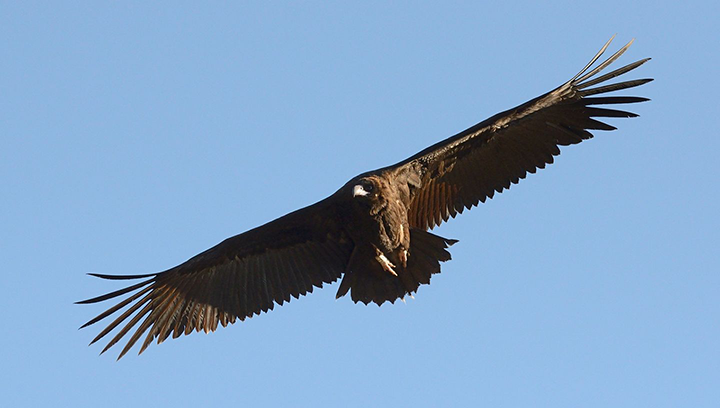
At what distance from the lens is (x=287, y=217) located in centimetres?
1119

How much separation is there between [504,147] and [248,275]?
2548 millimetres

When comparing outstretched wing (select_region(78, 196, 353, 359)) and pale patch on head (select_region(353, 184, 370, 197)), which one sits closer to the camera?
pale patch on head (select_region(353, 184, 370, 197))

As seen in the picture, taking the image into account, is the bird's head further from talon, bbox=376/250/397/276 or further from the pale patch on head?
talon, bbox=376/250/397/276

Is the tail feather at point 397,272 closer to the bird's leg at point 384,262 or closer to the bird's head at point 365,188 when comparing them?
the bird's leg at point 384,262

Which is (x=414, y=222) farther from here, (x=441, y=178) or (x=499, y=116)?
(x=499, y=116)

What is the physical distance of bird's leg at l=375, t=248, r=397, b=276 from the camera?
35.1 ft

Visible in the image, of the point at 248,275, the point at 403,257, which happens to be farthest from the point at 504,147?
the point at 248,275

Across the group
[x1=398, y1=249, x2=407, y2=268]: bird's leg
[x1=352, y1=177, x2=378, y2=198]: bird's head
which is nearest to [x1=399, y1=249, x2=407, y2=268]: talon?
[x1=398, y1=249, x2=407, y2=268]: bird's leg

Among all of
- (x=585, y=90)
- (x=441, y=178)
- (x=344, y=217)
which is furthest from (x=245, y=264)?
(x=585, y=90)

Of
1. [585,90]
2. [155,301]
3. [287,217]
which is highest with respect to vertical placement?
[585,90]

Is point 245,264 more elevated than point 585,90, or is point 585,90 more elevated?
point 585,90

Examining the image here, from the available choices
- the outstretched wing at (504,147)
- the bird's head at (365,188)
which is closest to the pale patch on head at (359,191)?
Result: the bird's head at (365,188)

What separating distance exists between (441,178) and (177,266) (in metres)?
2.46

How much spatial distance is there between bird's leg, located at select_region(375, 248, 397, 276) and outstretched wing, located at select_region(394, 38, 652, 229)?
1.74 feet
